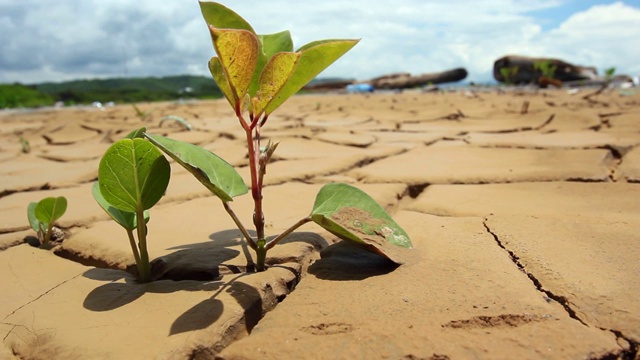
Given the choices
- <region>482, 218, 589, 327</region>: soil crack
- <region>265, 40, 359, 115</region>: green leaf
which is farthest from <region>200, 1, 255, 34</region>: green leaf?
Result: <region>482, 218, 589, 327</region>: soil crack

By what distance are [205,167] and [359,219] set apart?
0.99ft

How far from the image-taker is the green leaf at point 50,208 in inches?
43.8

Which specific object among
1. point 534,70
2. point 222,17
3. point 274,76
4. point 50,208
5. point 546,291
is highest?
point 222,17

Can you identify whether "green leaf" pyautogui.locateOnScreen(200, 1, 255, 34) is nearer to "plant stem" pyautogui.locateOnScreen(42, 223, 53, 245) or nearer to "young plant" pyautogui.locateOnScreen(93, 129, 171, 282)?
"young plant" pyautogui.locateOnScreen(93, 129, 171, 282)

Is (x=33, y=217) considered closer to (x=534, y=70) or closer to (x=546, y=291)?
(x=546, y=291)

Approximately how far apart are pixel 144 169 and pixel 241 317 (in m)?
0.30

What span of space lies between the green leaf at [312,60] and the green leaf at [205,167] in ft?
0.47

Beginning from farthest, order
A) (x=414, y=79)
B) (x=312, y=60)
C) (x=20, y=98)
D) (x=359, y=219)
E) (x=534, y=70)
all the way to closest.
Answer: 1. (x=414, y=79)
2. (x=534, y=70)
3. (x=20, y=98)
4. (x=359, y=219)
5. (x=312, y=60)

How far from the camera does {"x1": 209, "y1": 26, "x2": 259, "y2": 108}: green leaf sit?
0.70 m

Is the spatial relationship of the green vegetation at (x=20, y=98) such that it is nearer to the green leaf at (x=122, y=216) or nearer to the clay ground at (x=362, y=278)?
the clay ground at (x=362, y=278)

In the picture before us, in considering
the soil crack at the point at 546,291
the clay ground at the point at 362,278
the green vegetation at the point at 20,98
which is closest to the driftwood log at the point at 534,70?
the green vegetation at the point at 20,98

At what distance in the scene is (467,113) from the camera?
447cm

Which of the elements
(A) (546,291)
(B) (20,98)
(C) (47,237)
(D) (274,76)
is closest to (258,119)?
(D) (274,76)

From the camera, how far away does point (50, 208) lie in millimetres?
1131
